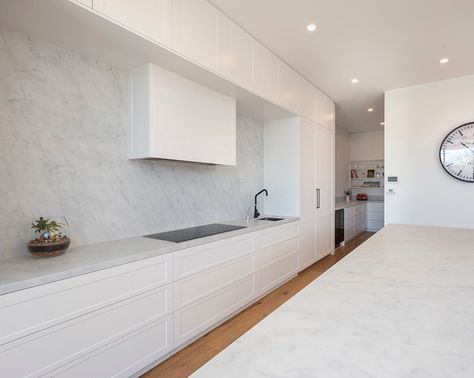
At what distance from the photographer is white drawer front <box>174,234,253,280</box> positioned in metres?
1.99

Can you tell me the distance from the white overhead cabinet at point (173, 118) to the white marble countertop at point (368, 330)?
1.51 m

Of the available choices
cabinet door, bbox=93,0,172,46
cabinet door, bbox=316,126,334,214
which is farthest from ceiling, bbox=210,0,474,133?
A: cabinet door, bbox=316,126,334,214

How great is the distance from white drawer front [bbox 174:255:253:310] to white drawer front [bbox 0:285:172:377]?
143mm

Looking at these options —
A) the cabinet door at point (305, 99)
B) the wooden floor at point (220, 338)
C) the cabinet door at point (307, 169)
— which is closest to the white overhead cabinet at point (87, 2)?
the wooden floor at point (220, 338)

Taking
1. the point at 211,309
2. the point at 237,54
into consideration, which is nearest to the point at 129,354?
the point at 211,309

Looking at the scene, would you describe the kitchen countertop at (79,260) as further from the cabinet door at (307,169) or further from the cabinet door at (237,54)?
the cabinet door at (307,169)

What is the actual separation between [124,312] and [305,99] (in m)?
3.20

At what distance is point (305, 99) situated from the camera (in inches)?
146

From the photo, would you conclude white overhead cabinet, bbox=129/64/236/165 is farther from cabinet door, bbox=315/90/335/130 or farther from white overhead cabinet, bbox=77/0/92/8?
cabinet door, bbox=315/90/335/130

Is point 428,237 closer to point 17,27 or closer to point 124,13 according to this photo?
point 124,13

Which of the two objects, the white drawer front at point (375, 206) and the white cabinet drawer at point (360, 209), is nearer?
the white cabinet drawer at point (360, 209)

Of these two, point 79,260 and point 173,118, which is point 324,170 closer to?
point 173,118

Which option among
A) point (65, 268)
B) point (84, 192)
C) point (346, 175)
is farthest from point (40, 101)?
point (346, 175)

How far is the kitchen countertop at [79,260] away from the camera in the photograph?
1.29 m
